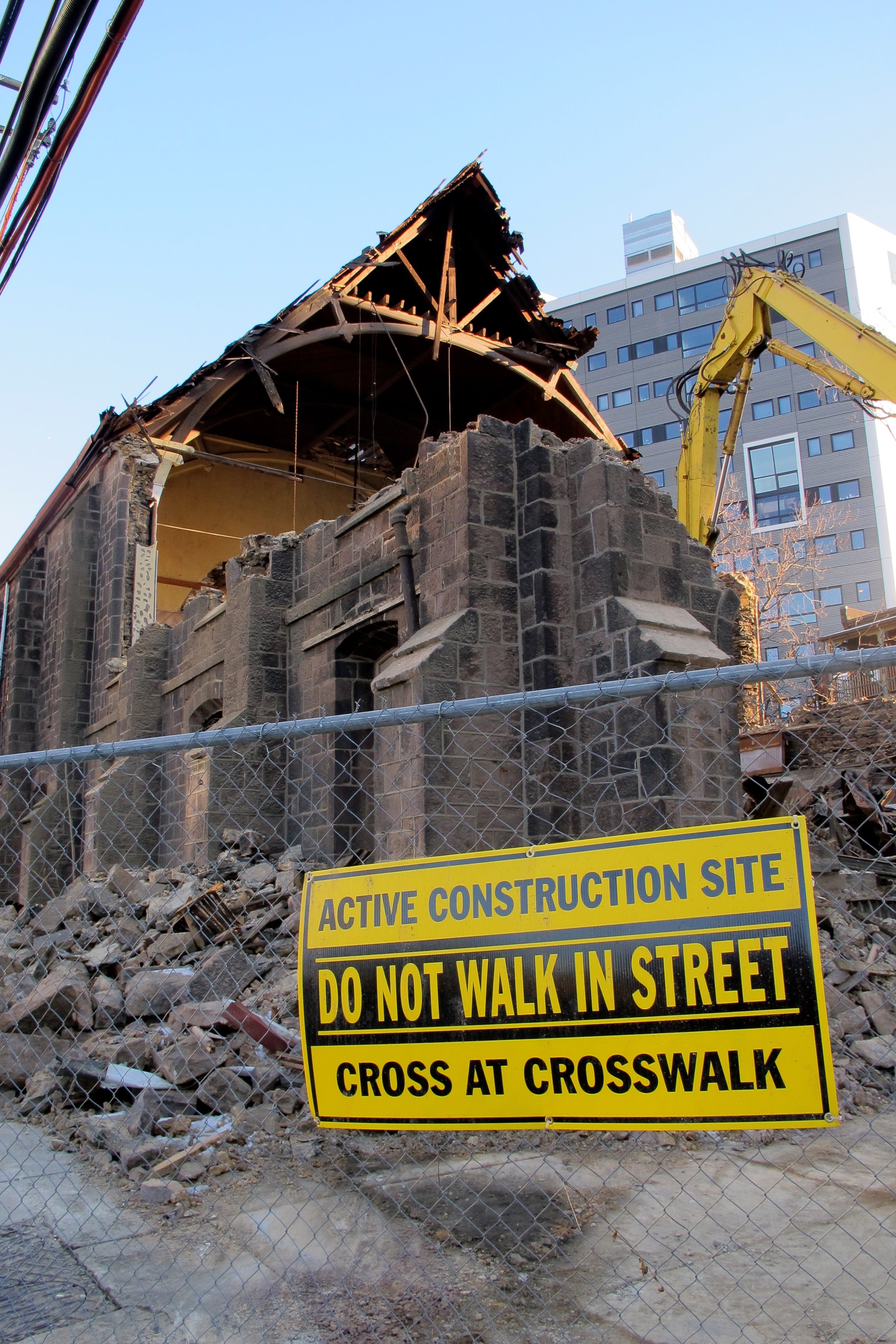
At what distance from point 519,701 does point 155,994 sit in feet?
15.4

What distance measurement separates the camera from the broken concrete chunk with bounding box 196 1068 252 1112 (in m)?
5.64

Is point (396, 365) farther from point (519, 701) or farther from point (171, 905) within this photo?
point (519, 701)

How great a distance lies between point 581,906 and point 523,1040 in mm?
387

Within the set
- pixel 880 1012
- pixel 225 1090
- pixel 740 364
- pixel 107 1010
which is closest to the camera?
pixel 225 1090

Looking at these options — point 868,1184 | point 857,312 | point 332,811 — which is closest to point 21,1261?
point 868,1184

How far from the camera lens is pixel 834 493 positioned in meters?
53.8

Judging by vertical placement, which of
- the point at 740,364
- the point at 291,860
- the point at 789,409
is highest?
the point at 789,409

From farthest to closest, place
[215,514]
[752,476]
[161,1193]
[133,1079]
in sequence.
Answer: [752,476] → [215,514] → [133,1079] → [161,1193]

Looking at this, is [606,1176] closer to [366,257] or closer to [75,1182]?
[75,1182]

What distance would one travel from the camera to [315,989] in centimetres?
315

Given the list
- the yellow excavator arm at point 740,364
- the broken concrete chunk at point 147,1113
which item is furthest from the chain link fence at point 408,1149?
the yellow excavator arm at point 740,364

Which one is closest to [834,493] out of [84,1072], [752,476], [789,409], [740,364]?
[752,476]

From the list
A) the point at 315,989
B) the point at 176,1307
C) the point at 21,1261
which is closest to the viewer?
the point at 315,989

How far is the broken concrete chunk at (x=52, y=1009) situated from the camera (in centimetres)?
645
